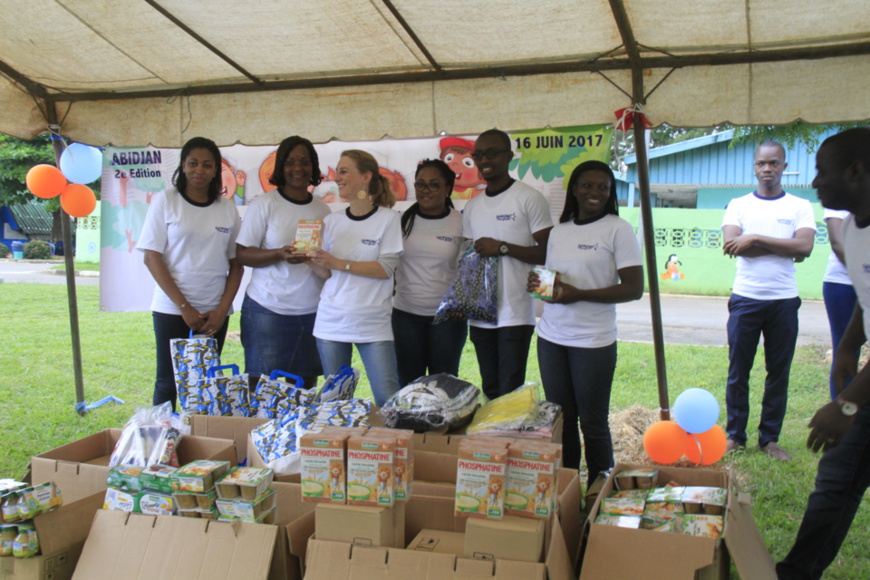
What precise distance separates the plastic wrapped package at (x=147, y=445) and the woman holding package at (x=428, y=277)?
4.15ft

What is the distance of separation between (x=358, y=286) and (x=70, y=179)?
8.69 feet

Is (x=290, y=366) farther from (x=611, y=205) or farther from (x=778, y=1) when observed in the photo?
(x=778, y=1)

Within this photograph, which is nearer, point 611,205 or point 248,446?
point 248,446

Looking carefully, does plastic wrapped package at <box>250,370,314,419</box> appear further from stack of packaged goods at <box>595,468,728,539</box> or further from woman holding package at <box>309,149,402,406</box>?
stack of packaged goods at <box>595,468,728,539</box>

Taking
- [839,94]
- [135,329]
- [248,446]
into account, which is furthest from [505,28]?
[135,329]

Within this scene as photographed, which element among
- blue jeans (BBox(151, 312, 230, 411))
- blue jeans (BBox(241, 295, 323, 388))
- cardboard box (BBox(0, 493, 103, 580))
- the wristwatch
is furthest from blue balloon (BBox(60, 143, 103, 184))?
the wristwatch

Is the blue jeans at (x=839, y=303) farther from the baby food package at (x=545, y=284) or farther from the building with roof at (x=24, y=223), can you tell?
the building with roof at (x=24, y=223)

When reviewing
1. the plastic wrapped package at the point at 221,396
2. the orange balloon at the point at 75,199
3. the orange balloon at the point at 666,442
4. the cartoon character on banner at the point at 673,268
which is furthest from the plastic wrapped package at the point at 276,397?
the cartoon character on banner at the point at 673,268

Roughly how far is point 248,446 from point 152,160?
9.80 ft

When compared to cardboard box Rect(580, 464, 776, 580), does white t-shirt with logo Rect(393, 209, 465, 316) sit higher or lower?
higher

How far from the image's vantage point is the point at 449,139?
Answer: 4172 millimetres

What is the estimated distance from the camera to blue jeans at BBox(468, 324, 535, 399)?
10.6 ft

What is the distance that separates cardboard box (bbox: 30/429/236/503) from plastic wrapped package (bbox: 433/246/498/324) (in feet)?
3.95

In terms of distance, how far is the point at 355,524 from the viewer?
1.92 m
